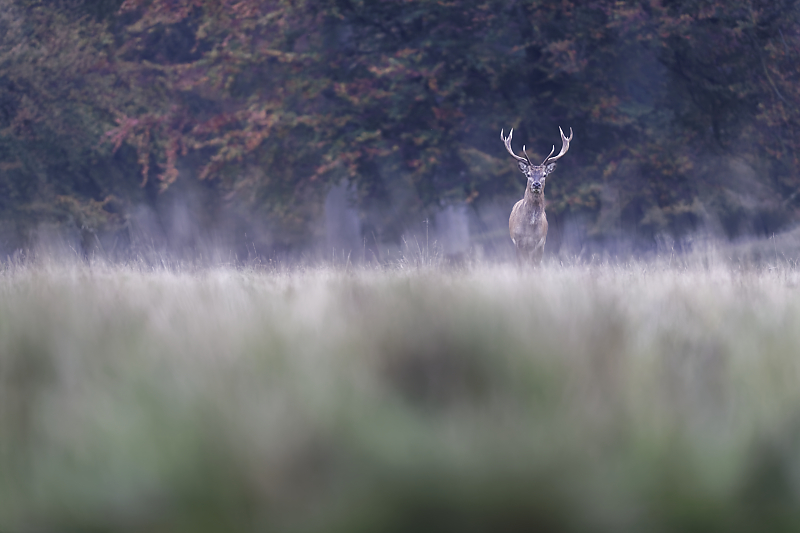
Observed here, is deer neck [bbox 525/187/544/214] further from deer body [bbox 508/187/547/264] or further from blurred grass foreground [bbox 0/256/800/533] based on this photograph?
blurred grass foreground [bbox 0/256/800/533]

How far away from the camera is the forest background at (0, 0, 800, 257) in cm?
1430

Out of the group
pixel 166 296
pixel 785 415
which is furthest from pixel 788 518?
pixel 166 296

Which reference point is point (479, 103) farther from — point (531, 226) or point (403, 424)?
point (403, 424)

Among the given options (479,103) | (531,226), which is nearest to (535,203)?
(531,226)

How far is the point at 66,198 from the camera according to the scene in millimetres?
16969

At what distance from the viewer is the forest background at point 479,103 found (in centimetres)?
1430

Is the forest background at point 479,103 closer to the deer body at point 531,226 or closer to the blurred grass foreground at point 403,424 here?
the deer body at point 531,226

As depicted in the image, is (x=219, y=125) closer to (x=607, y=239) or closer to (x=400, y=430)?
(x=607, y=239)

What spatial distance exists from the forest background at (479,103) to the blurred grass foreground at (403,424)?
1027cm

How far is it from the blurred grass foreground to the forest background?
10.3 m

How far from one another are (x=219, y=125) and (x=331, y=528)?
A: 12972 millimetres

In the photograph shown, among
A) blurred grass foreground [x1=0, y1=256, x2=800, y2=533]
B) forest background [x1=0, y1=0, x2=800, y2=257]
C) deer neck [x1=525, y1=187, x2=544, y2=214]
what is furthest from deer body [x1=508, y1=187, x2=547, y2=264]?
blurred grass foreground [x1=0, y1=256, x2=800, y2=533]

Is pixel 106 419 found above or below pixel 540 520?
above

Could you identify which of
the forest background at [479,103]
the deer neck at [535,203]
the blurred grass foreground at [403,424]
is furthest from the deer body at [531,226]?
the blurred grass foreground at [403,424]
